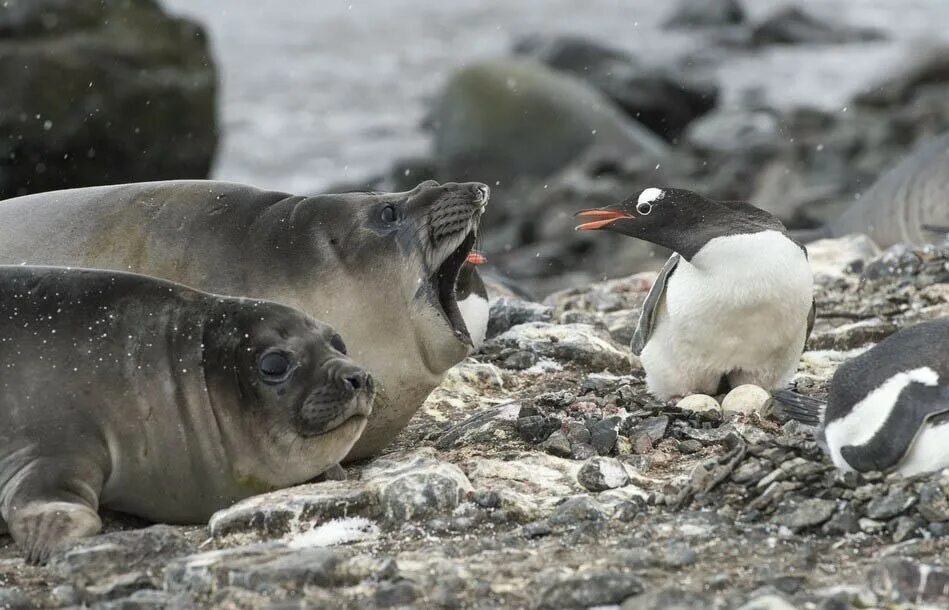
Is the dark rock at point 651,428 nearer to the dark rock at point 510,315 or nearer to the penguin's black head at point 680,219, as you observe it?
the penguin's black head at point 680,219

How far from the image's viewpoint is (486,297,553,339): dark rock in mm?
7383

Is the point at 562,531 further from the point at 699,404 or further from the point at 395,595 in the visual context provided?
the point at 699,404

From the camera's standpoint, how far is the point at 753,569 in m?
3.76

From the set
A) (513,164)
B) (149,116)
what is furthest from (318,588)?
(513,164)

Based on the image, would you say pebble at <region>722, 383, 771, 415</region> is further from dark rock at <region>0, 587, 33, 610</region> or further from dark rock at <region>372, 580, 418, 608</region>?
dark rock at <region>0, 587, 33, 610</region>

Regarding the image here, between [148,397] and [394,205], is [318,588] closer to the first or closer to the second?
[148,397]

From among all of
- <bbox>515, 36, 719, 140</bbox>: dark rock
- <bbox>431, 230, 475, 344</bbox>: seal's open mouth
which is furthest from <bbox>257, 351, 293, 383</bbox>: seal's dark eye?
<bbox>515, 36, 719, 140</bbox>: dark rock

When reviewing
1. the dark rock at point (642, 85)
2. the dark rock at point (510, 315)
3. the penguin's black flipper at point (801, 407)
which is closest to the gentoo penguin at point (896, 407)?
the penguin's black flipper at point (801, 407)

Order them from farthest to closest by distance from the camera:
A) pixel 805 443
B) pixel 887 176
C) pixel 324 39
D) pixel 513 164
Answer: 1. pixel 324 39
2. pixel 513 164
3. pixel 887 176
4. pixel 805 443

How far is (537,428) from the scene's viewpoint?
17.2ft

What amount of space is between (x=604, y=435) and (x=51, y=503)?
1884 mm

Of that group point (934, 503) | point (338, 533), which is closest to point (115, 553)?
point (338, 533)

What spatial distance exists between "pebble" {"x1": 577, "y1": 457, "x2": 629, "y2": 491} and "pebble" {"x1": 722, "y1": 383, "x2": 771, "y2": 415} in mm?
930

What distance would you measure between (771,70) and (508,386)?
20.0 m
